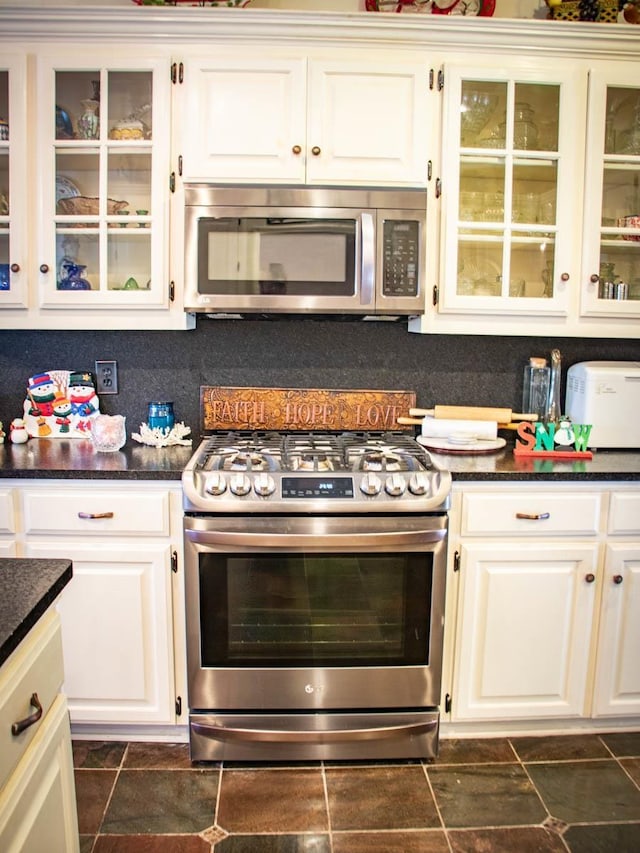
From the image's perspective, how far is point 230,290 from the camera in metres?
2.14

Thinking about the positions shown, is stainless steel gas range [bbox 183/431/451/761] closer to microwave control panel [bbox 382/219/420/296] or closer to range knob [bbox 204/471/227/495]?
range knob [bbox 204/471/227/495]

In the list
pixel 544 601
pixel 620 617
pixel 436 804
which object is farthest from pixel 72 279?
pixel 620 617

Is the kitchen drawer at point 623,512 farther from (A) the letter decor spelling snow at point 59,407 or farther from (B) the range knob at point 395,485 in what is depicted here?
(A) the letter decor spelling snow at point 59,407

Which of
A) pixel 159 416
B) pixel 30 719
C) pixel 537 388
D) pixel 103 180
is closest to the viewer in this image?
pixel 30 719

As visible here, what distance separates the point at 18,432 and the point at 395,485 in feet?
4.56

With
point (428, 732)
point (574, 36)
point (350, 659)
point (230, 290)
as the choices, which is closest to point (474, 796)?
point (428, 732)

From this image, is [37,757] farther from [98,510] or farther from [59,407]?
[59,407]

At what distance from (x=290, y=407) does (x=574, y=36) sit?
1.57 meters

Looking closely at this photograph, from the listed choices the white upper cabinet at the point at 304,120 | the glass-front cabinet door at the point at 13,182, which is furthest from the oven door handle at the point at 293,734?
the white upper cabinet at the point at 304,120

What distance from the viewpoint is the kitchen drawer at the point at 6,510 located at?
1974 millimetres

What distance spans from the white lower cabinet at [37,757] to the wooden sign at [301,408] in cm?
144

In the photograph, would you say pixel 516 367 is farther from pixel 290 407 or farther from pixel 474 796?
pixel 474 796

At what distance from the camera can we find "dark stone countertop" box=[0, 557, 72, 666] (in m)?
0.91

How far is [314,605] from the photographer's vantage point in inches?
77.7
